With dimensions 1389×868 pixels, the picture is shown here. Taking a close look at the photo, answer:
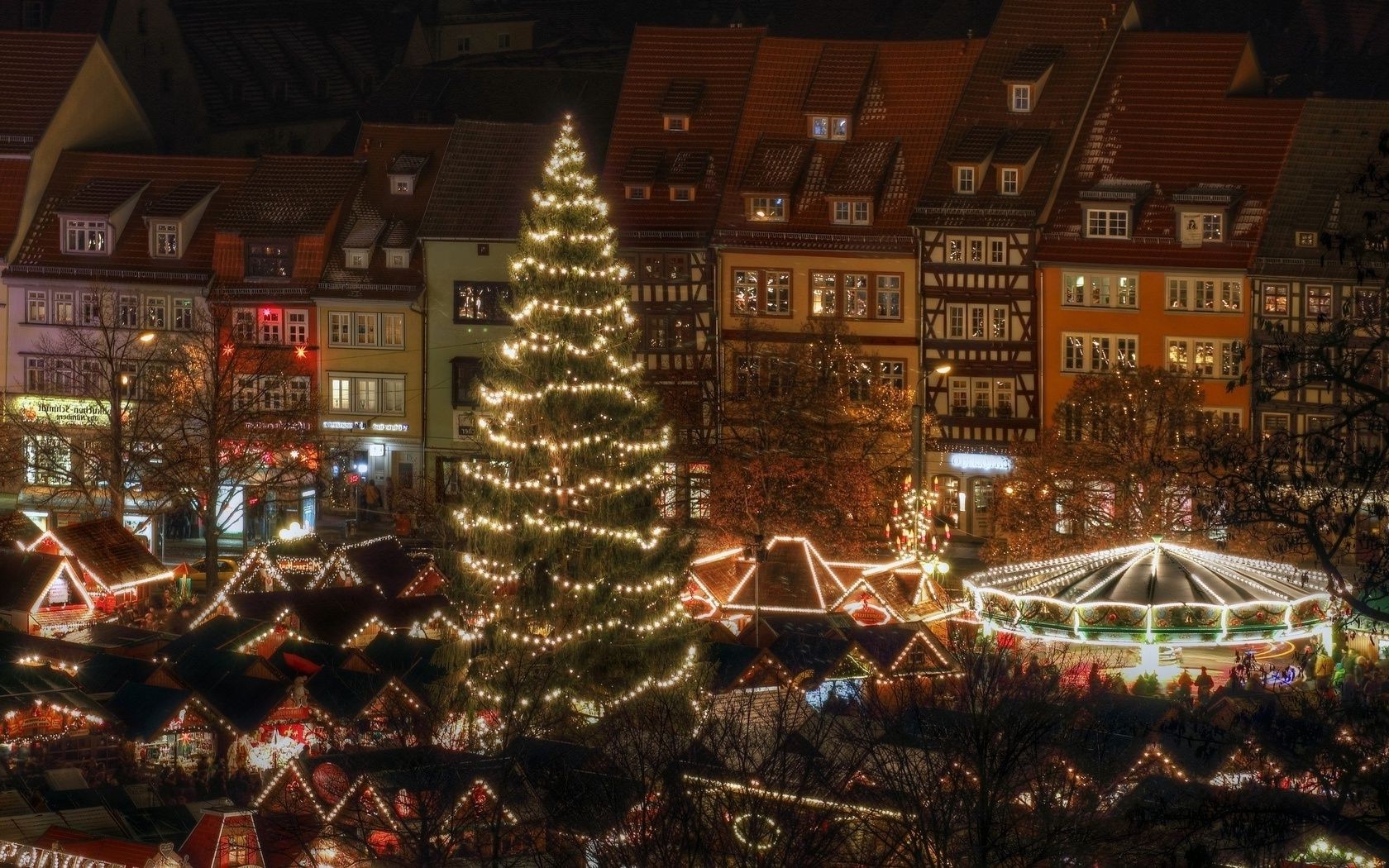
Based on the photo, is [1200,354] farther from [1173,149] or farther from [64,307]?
[64,307]

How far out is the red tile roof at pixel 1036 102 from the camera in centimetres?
6994

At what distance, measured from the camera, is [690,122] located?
74000 millimetres

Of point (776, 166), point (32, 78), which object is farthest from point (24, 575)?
point (32, 78)

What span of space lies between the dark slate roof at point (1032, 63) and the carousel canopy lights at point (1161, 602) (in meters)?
22.4

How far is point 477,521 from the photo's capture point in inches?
1673

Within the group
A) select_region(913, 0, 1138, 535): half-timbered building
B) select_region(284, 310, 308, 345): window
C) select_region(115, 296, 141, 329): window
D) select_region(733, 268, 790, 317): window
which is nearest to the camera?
A: select_region(913, 0, 1138, 535): half-timbered building

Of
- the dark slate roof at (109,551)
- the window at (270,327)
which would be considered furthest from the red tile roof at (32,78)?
the dark slate roof at (109,551)

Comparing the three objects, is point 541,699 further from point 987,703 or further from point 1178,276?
point 1178,276

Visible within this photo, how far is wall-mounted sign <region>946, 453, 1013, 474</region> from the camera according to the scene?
6969 cm

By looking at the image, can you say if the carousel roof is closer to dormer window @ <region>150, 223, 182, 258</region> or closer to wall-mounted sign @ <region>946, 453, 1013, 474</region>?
wall-mounted sign @ <region>946, 453, 1013, 474</region>

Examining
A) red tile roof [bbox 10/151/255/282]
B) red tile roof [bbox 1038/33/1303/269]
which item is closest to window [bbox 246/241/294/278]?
red tile roof [bbox 10/151/255/282]

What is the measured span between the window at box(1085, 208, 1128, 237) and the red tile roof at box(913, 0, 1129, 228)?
1.27 metres

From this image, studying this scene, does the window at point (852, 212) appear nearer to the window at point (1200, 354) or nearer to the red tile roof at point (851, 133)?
the red tile roof at point (851, 133)

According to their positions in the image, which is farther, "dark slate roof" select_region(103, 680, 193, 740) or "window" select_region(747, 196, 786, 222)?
"window" select_region(747, 196, 786, 222)
